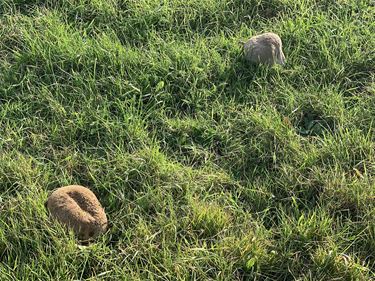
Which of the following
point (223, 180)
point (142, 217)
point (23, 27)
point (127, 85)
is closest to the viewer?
point (142, 217)

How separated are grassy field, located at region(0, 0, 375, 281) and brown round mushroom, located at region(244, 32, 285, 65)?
0.06 meters

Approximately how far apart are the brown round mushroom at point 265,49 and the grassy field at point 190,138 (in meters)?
0.06

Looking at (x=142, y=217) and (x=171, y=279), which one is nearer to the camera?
(x=171, y=279)

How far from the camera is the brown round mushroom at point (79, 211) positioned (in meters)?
2.50

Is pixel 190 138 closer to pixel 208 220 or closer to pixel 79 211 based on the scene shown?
pixel 208 220

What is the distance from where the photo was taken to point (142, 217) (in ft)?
8.64

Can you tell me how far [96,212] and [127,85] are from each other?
896 mm

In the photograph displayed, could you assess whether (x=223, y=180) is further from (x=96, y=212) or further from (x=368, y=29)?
(x=368, y=29)

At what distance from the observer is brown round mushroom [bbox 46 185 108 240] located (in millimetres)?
2500

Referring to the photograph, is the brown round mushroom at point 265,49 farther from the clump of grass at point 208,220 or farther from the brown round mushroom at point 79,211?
the brown round mushroom at point 79,211

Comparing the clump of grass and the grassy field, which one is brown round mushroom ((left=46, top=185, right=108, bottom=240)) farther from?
the clump of grass

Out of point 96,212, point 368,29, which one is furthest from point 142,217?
point 368,29

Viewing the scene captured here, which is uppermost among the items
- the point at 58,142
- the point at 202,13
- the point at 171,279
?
the point at 202,13

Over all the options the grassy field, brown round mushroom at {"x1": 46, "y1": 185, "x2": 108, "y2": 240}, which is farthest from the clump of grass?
brown round mushroom at {"x1": 46, "y1": 185, "x2": 108, "y2": 240}
